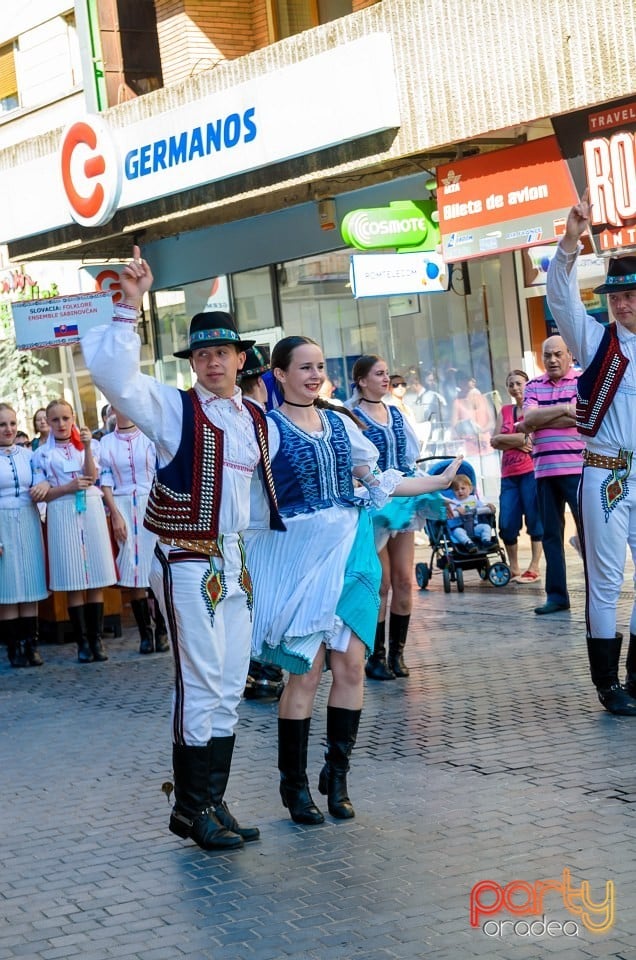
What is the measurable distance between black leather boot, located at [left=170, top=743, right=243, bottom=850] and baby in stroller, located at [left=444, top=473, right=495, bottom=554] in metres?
7.96

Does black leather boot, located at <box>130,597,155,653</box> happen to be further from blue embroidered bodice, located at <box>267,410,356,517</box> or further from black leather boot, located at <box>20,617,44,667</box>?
blue embroidered bodice, located at <box>267,410,356,517</box>

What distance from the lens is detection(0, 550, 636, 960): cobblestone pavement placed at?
16.3 feet

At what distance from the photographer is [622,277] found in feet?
26.1

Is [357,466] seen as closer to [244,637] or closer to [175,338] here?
[244,637]

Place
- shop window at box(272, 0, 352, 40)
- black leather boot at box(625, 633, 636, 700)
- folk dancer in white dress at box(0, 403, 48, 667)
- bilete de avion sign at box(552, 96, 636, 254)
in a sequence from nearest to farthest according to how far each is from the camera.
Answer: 1. black leather boot at box(625, 633, 636, 700)
2. folk dancer in white dress at box(0, 403, 48, 667)
3. bilete de avion sign at box(552, 96, 636, 254)
4. shop window at box(272, 0, 352, 40)

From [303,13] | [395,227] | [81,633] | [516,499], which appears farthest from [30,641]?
[303,13]

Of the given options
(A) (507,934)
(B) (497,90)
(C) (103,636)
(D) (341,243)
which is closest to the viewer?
(A) (507,934)

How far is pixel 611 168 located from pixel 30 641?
7523mm

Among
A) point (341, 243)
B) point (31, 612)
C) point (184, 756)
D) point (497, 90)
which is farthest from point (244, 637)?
point (341, 243)

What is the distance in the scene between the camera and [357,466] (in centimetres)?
680

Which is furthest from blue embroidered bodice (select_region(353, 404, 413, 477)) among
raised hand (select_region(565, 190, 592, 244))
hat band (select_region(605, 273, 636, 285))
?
raised hand (select_region(565, 190, 592, 244))

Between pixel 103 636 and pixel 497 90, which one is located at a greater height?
pixel 497 90

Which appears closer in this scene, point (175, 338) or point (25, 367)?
point (175, 338)

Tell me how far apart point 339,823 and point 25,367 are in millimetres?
22476
